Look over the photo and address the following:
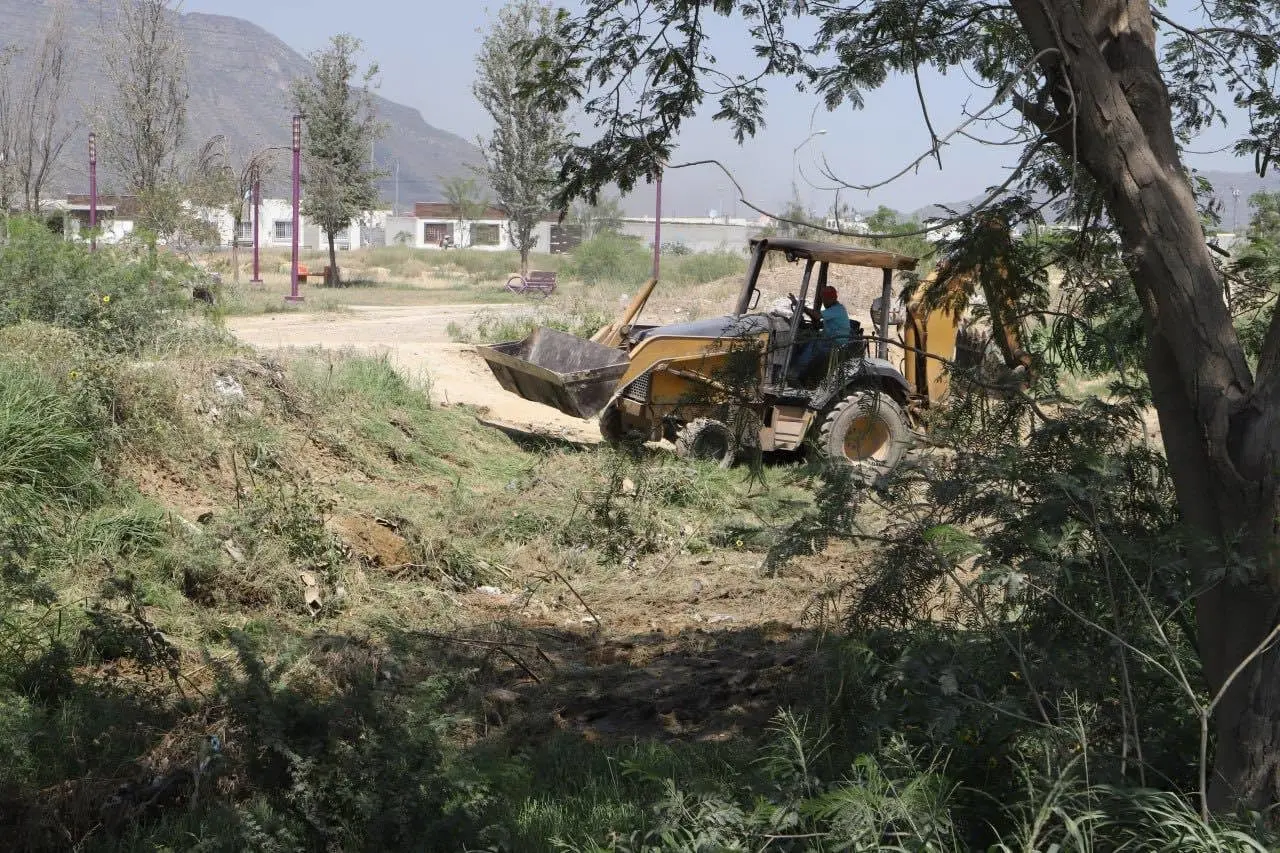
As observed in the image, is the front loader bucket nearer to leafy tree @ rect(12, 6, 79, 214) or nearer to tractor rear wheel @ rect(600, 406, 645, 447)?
tractor rear wheel @ rect(600, 406, 645, 447)

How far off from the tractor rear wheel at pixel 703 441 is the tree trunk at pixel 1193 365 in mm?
7387

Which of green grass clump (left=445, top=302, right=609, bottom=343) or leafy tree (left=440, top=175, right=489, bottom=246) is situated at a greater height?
leafy tree (left=440, top=175, right=489, bottom=246)

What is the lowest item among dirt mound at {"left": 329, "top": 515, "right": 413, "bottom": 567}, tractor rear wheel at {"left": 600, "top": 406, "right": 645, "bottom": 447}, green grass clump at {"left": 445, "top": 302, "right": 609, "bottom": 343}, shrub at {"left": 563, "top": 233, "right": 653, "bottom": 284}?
dirt mound at {"left": 329, "top": 515, "right": 413, "bottom": 567}

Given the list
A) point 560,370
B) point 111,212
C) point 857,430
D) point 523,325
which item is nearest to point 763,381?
point 857,430

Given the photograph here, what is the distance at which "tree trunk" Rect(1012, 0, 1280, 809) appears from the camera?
393cm

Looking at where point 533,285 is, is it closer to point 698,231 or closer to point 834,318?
point 834,318

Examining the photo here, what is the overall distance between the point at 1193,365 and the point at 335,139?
39155mm

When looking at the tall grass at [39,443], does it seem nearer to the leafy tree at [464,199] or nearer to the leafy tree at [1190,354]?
the leafy tree at [1190,354]

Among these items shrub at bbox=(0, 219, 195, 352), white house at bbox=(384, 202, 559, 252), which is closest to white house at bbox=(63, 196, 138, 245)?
shrub at bbox=(0, 219, 195, 352)

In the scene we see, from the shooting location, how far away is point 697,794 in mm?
4035

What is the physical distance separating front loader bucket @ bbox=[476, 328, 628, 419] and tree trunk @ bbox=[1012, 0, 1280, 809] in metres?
7.90

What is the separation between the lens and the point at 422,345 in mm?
19438

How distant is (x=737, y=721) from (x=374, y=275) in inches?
1838

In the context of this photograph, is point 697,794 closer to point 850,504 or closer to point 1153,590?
point 850,504
